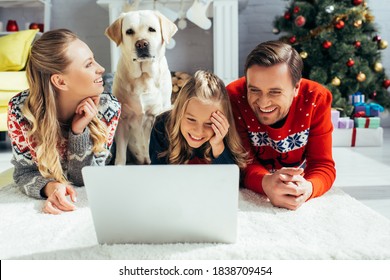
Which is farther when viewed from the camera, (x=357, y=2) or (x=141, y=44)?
(x=357, y=2)

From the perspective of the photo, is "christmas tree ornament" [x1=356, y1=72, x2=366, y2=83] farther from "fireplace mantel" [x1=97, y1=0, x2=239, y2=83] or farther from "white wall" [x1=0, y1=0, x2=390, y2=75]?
"white wall" [x1=0, y1=0, x2=390, y2=75]

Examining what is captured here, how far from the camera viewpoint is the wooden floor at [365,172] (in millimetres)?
1440

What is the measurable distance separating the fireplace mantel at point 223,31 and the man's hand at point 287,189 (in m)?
1.91

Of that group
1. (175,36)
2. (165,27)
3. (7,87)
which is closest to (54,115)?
(165,27)

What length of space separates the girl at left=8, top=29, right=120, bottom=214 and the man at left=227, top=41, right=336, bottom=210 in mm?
434

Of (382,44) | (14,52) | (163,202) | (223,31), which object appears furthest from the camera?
(223,31)

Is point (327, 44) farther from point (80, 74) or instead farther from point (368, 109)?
point (80, 74)

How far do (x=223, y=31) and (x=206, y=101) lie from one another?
1.85 meters

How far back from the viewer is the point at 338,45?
105 inches

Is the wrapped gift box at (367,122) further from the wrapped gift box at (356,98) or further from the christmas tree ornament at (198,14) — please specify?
the christmas tree ornament at (198,14)

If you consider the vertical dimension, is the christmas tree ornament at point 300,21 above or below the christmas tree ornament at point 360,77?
above

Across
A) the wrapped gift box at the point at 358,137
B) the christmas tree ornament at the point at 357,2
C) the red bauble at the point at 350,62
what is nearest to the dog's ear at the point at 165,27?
the wrapped gift box at the point at 358,137

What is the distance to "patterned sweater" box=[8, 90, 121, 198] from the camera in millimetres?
1280

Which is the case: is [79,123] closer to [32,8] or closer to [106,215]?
[106,215]
